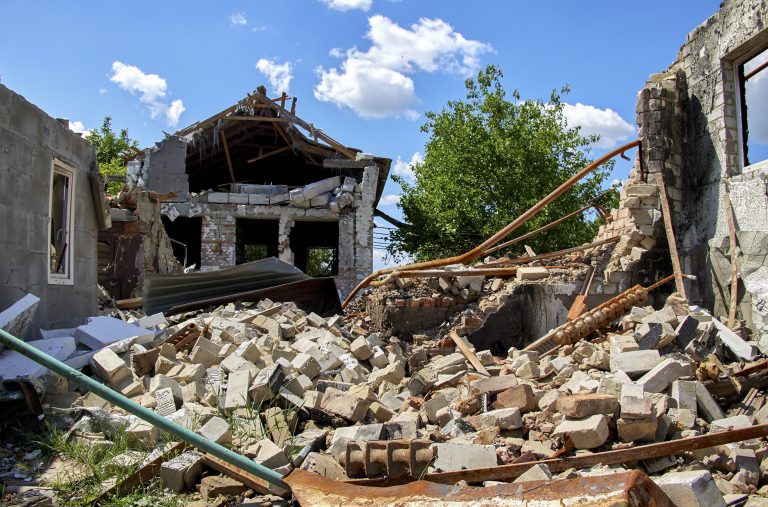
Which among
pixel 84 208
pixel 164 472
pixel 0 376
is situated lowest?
pixel 164 472

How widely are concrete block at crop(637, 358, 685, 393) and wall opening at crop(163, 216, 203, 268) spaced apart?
48.9 ft

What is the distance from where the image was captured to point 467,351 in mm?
6684

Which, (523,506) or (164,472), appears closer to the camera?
(523,506)

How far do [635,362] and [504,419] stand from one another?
1388mm

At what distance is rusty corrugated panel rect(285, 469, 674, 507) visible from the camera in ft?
8.31

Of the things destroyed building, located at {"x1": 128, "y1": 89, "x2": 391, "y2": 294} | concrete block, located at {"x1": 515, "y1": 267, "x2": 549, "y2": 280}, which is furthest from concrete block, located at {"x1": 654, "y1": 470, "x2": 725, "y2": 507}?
destroyed building, located at {"x1": 128, "y1": 89, "x2": 391, "y2": 294}

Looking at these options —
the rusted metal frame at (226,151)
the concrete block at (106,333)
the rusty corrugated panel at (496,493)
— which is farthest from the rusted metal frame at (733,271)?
the rusted metal frame at (226,151)

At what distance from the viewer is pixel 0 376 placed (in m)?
4.55

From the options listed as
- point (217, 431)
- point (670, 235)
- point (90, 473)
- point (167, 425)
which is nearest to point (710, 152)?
point (670, 235)

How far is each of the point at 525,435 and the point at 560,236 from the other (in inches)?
639

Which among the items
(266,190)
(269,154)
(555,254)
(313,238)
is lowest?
(555,254)

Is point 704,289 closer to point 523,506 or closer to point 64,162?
point 523,506

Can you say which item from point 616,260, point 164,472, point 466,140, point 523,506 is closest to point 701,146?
point 616,260

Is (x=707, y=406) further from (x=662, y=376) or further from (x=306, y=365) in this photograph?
(x=306, y=365)
